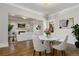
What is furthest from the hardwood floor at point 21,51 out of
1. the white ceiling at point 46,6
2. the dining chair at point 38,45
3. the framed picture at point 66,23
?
the white ceiling at point 46,6

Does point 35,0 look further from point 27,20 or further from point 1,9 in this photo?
point 1,9

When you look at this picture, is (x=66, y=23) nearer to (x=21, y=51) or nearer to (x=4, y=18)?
(x=21, y=51)

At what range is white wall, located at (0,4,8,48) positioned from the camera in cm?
181

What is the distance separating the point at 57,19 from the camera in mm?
1930

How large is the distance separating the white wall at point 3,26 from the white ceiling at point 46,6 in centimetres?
30

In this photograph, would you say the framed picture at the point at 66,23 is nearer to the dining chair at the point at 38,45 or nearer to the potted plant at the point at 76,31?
the potted plant at the point at 76,31

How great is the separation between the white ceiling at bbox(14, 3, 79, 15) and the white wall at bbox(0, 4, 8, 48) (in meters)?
0.30

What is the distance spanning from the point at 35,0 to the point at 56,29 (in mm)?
671

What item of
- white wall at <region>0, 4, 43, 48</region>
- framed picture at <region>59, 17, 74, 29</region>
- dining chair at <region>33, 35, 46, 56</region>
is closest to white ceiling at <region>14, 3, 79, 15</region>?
white wall at <region>0, 4, 43, 48</region>

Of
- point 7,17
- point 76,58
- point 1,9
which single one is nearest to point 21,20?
point 7,17

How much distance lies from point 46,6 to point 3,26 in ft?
2.88

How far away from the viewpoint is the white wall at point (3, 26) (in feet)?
5.95

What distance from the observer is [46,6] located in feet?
6.14

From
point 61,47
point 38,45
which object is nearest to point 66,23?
point 61,47
